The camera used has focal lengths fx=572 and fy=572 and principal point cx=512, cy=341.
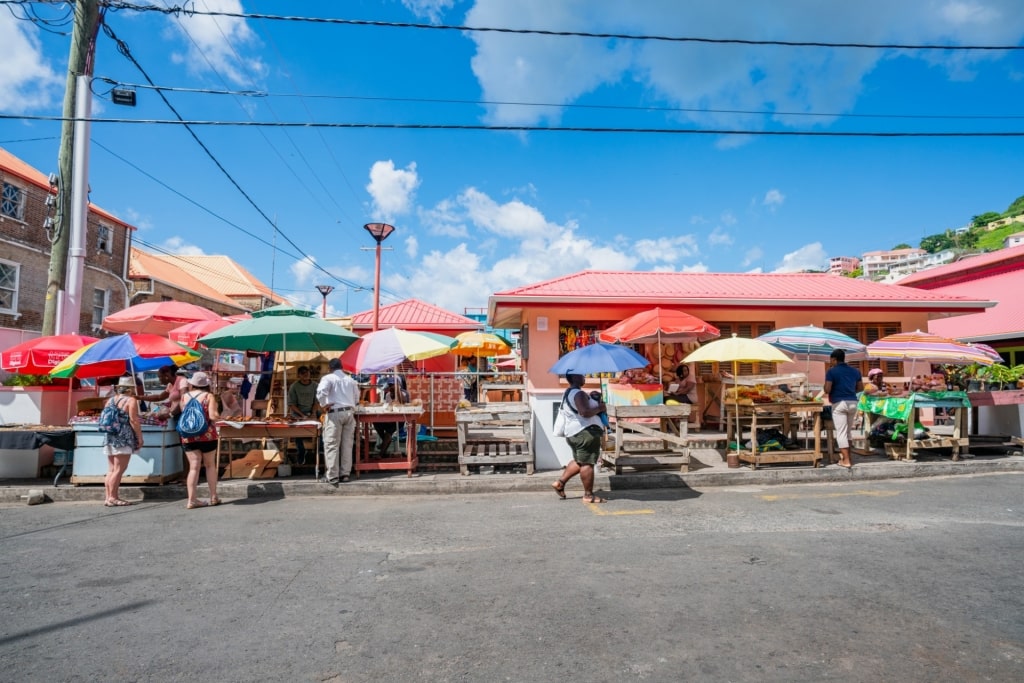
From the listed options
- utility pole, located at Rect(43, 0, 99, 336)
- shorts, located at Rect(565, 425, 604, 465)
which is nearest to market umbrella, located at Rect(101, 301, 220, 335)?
utility pole, located at Rect(43, 0, 99, 336)

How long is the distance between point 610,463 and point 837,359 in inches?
160

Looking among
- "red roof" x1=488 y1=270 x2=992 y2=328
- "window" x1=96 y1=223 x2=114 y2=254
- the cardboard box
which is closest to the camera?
the cardboard box

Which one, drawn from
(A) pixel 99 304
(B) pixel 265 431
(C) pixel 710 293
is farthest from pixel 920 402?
(A) pixel 99 304

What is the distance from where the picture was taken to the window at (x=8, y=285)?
65.9ft

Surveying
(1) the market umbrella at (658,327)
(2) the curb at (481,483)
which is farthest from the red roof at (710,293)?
(2) the curb at (481,483)

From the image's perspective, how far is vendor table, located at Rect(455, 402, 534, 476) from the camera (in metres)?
9.02

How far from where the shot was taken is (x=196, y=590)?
4.38 meters

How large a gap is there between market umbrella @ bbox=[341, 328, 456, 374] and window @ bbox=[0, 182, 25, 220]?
1862 cm

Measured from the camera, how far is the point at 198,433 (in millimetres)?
7172

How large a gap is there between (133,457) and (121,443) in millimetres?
889

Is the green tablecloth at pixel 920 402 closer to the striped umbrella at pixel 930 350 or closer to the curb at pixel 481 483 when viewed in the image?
the striped umbrella at pixel 930 350

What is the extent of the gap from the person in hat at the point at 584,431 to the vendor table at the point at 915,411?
5708 millimetres

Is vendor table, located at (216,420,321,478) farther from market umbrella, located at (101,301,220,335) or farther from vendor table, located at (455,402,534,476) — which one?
Answer: market umbrella, located at (101,301,220,335)

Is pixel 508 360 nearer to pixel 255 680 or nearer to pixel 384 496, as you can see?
pixel 384 496
